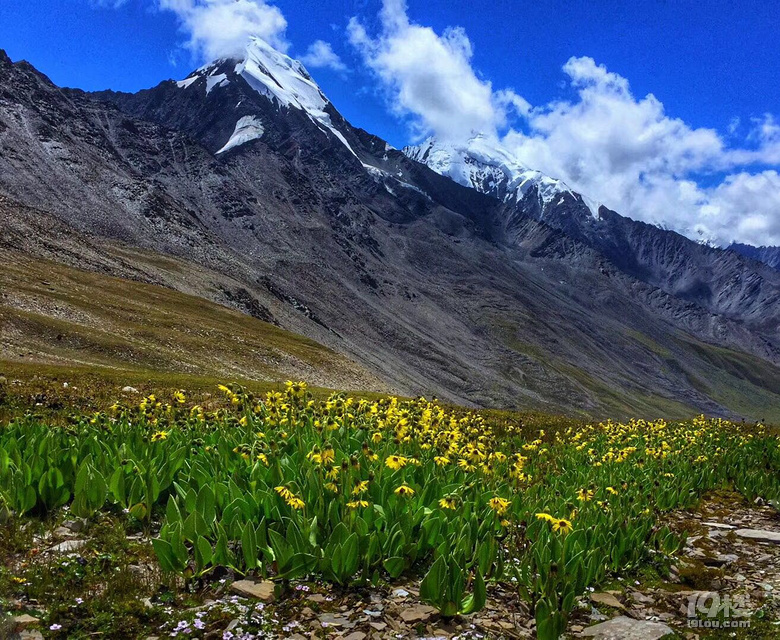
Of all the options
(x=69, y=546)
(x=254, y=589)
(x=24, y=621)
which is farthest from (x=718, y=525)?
(x=24, y=621)

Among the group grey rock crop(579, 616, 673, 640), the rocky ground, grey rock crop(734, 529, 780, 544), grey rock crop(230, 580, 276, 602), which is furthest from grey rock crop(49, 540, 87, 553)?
grey rock crop(734, 529, 780, 544)

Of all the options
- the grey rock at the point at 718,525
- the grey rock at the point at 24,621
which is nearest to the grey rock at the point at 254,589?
the grey rock at the point at 24,621

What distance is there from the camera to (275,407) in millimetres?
9875

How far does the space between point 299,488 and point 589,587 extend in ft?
10.9

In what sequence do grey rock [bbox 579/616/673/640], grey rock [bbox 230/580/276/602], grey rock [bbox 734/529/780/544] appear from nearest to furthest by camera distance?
grey rock [bbox 579/616/673/640], grey rock [bbox 230/580/276/602], grey rock [bbox 734/529/780/544]

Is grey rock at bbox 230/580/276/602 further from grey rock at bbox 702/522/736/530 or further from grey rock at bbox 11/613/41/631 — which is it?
grey rock at bbox 702/522/736/530

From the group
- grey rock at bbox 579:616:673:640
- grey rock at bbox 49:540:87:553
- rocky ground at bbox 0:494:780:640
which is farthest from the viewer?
grey rock at bbox 49:540:87:553

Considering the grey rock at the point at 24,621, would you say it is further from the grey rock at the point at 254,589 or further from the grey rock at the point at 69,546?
the grey rock at the point at 254,589

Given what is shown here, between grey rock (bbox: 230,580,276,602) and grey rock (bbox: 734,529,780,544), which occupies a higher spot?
grey rock (bbox: 734,529,780,544)

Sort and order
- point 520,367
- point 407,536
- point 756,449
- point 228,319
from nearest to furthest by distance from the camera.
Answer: point 407,536 → point 756,449 → point 228,319 → point 520,367

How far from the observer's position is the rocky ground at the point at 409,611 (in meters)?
4.43

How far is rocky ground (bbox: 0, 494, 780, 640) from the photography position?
443cm

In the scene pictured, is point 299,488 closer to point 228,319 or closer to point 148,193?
point 228,319

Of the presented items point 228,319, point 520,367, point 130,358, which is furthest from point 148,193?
point 520,367
